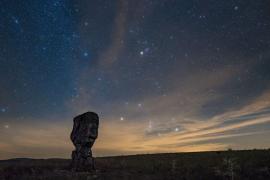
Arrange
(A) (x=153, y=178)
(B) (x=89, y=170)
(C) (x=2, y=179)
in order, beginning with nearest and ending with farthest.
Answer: (A) (x=153, y=178)
(C) (x=2, y=179)
(B) (x=89, y=170)

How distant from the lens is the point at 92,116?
27953 mm

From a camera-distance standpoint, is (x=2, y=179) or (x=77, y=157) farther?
(x=77, y=157)

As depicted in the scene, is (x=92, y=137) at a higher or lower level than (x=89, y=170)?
higher

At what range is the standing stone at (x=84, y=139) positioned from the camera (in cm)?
2684

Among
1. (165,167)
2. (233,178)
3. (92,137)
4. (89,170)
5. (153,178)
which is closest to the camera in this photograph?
(233,178)

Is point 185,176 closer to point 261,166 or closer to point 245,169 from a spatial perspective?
point 245,169

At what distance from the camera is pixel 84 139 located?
2717 cm

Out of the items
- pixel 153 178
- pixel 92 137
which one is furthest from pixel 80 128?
pixel 153 178

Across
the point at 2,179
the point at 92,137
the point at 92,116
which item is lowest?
the point at 2,179

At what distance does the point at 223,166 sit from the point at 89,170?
1096 centimetres

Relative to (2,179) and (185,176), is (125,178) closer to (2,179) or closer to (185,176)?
(185,176)

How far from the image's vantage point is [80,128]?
27.9m

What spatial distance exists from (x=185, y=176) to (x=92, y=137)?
36.4 feet

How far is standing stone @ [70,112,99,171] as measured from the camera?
26.8m
